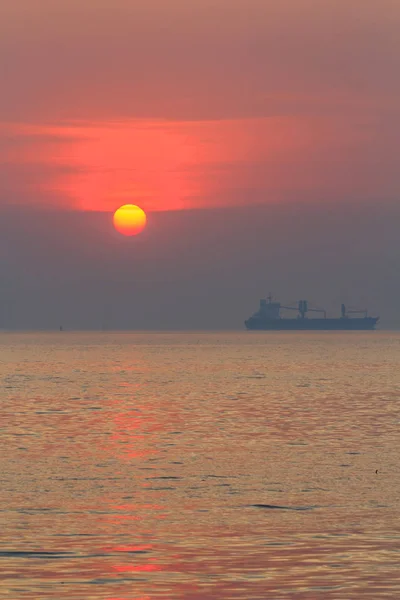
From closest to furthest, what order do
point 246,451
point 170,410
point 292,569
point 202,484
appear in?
point 292,569, point 202,484, point 246,451, point 170,410

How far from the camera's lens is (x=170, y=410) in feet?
245

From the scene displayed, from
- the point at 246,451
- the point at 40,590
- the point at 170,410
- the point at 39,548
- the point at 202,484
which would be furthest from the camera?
the point at 170,410

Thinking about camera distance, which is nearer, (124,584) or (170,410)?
(124,584)

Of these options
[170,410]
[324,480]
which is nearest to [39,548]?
[324,480]

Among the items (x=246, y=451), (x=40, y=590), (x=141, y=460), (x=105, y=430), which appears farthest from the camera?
(x=105, y=430)

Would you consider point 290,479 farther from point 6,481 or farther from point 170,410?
point 170,410

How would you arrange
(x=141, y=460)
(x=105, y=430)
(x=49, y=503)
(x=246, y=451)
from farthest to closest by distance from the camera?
(x=105, y=430)
(x=246, y=451)
(x=141, y=460)
(x=49, y=503)

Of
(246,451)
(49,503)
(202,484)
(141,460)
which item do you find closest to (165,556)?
(49,503)

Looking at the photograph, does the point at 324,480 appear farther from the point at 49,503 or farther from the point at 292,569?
the point at 292,569

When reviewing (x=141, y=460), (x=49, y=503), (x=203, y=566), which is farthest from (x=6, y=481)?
(x=203, y=566)

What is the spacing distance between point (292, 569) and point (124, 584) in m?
3.65

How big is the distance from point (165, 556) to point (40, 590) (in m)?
3.98

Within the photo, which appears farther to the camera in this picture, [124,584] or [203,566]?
[203,566]

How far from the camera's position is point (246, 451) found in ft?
157
